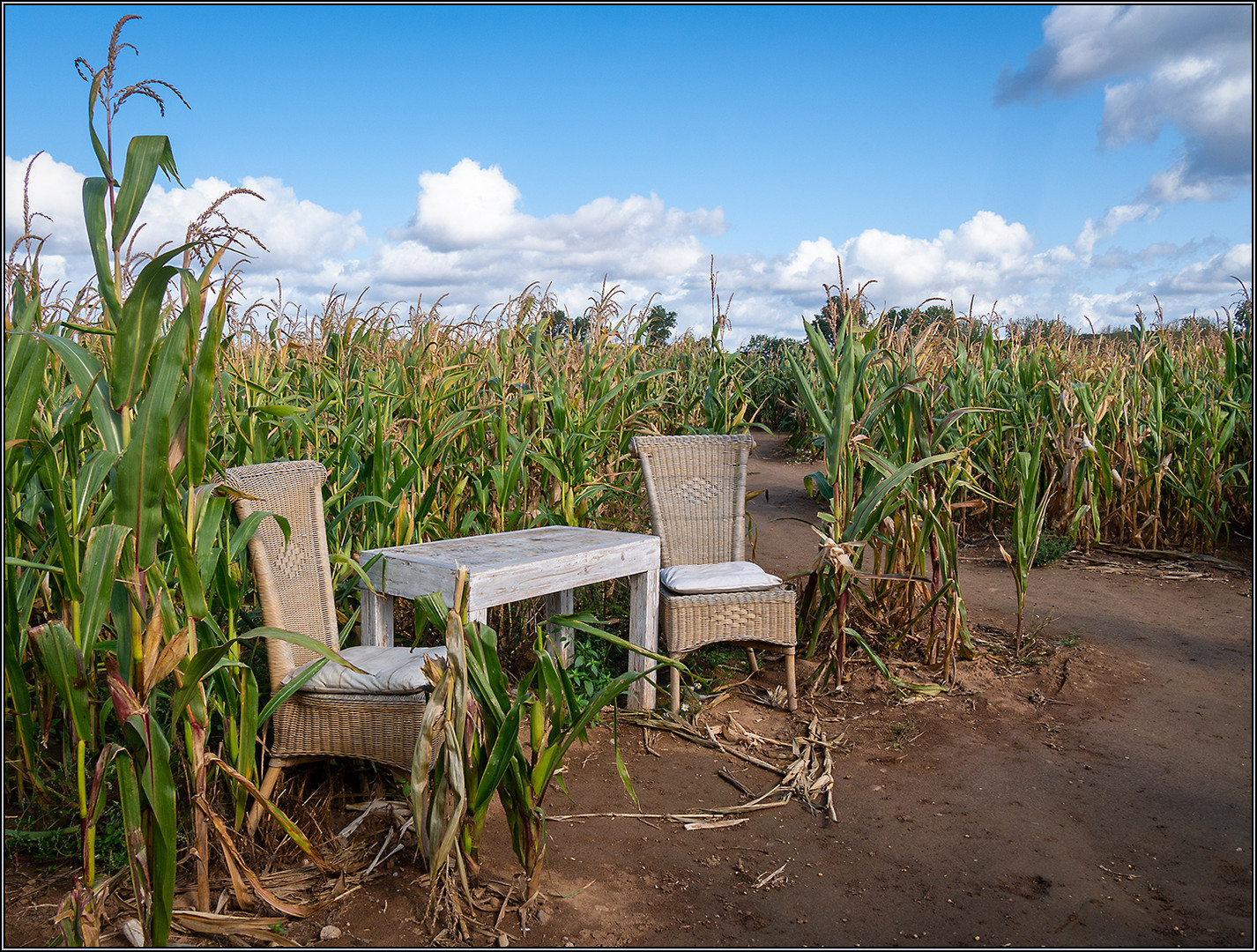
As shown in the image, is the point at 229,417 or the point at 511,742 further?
the point at 229,417

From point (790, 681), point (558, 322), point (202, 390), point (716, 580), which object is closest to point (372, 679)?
point (202, 390)

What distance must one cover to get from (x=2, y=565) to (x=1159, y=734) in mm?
3604

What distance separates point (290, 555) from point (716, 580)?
159cm

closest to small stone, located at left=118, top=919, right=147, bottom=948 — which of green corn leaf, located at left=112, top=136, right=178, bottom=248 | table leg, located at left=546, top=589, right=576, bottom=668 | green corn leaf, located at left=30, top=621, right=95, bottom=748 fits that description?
green corn leaf, located at left=30, top=621, right=95, bottom=748

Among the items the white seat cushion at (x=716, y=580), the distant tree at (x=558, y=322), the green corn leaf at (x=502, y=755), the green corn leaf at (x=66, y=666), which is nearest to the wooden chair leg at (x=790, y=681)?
the white seat cushion at (x=716, y=580)

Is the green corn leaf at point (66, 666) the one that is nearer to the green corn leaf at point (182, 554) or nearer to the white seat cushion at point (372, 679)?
the green corn leaf at point (182, 554)

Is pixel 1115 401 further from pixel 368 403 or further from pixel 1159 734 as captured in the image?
pixel 368 403

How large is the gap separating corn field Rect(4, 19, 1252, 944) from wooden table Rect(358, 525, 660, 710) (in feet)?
0.53

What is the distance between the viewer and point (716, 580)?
3355 mm

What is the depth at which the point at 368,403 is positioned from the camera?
3.31 m

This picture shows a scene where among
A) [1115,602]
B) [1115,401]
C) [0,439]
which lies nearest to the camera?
[0,439]

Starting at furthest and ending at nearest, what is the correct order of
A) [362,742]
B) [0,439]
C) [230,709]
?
[362,742] < [230,709] < [0,439]

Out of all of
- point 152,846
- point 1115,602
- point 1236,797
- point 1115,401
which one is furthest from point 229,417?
point 1115,401

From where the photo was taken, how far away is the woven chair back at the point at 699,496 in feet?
12.7
